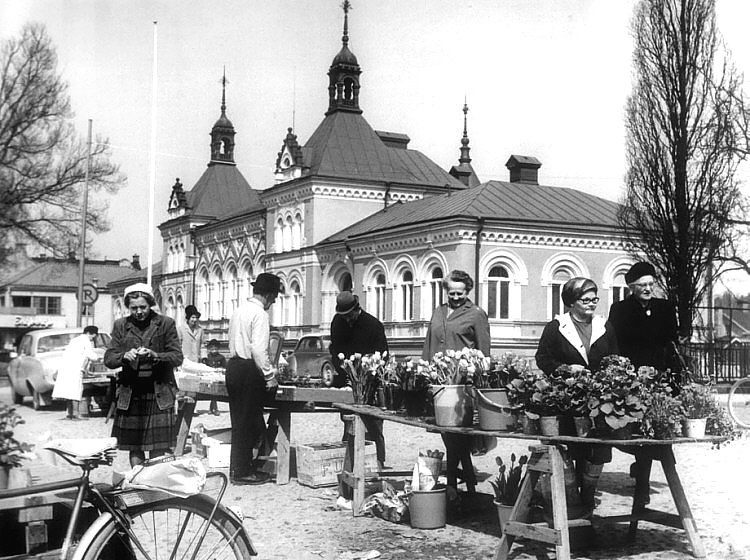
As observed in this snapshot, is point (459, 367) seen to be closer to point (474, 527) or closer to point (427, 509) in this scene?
point (427, 509)

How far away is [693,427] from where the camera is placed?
19.1 feet

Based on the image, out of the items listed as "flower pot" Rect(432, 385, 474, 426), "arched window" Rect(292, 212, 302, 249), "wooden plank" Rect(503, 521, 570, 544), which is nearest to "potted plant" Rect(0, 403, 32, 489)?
"wooden plank" Rect(503, 521, 570, 544)

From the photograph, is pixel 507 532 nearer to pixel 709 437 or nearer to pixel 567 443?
pixel 567 443

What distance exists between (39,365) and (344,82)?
32.1 m

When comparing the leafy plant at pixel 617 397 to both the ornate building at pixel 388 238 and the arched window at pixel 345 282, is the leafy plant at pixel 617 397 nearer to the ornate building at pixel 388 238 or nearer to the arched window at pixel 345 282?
the ornate building at pixel 388 238

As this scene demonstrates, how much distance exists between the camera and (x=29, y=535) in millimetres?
3846

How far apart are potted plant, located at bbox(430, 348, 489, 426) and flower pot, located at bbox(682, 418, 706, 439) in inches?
55.0

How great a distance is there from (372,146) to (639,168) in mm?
22556

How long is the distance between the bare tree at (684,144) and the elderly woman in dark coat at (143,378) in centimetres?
1927

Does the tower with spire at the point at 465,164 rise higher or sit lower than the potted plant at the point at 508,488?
higher

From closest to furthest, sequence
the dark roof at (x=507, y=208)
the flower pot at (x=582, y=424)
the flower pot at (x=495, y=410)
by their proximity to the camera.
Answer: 1. the flower pot at (x=582, y=424)
2. the flower pot at (x=495, y=410)
3. the dark roof at (x=507, y=208)

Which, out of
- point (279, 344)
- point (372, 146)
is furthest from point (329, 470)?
point (372, 146)

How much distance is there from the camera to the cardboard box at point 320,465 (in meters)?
8.88

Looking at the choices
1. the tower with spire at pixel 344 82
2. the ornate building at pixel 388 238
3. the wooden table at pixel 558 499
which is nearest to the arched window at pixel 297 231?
the ornate building at pixel 388 238
